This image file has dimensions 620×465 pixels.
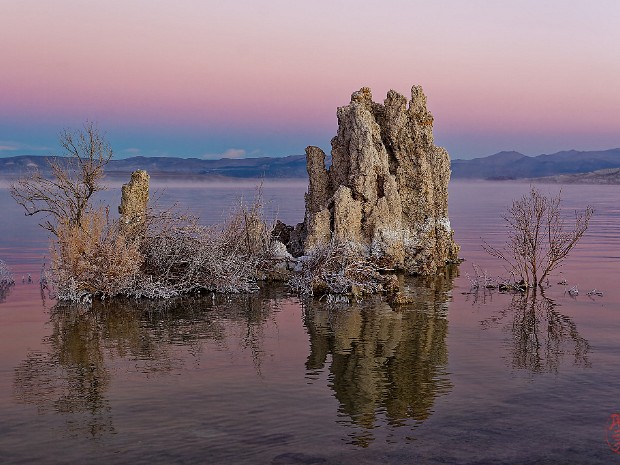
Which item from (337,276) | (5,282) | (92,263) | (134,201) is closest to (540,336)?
(337,276)

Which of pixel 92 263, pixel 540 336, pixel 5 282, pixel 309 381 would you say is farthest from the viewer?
pixel 5 282

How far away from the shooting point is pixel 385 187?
2733cm

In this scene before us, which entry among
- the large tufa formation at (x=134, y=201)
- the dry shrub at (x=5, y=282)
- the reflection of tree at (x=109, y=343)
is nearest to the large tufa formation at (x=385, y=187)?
the reflection of tree at (x=109, y=343)

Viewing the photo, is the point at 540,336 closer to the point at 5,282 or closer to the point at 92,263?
the point at 92,263

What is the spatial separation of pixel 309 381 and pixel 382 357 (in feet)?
7.39

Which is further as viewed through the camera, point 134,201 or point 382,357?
point 134,201

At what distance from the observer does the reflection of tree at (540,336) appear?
14.5 m

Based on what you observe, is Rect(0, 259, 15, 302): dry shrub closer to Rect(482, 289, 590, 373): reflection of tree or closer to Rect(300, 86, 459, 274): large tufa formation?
Rect(300, 86, 459, 274): large tufa formation

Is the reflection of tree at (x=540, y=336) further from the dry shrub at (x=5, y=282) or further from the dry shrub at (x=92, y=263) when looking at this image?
the dry shrub at (x=5, y=282)

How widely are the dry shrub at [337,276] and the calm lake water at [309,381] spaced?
1.35 m

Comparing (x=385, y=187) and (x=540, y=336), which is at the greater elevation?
(x=385, y=187)

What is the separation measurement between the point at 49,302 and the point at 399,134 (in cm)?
1571

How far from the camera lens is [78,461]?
9.32 m

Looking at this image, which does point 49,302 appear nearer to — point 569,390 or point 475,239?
Answer: point 569,390
